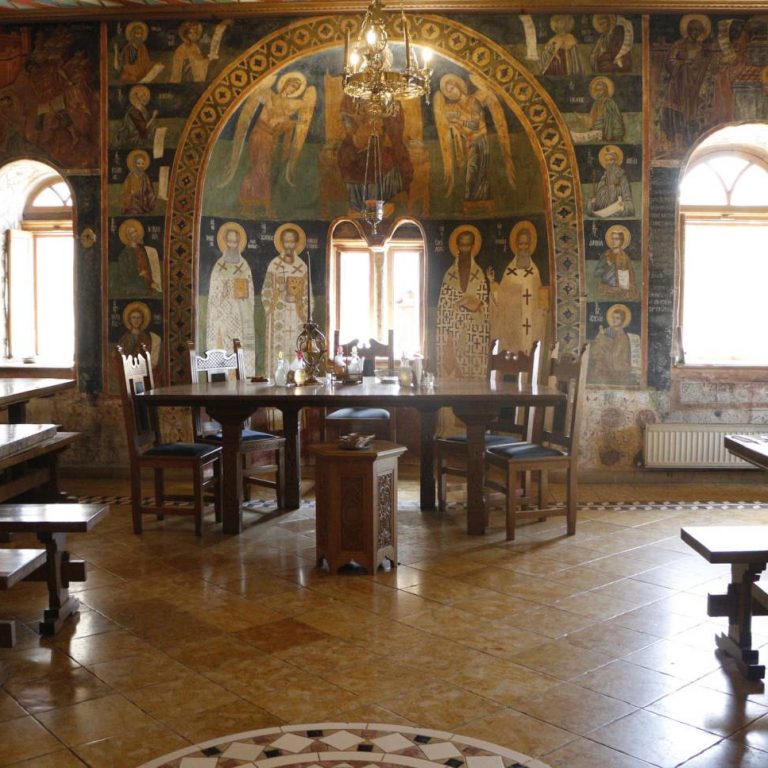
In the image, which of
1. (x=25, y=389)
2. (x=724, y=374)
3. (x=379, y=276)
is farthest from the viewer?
(x=379, y=276)

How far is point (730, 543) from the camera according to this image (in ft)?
11.9

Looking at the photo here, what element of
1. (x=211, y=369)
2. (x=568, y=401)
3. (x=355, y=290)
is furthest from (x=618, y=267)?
(x=211, y=369)

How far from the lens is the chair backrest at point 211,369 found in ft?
21.8

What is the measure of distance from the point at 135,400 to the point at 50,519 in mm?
1943

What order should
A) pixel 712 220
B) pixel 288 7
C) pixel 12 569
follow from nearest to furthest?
pixel 12 569 < pixel 288 7 < pixel 712 220

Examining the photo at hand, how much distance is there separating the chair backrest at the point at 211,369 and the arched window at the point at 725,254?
383 cm

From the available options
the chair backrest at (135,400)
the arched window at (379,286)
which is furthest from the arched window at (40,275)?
the arched window at (379,286)

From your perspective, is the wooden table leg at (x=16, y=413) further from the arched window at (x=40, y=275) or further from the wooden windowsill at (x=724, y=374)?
the wooden windowsill at (x=724, y=374)

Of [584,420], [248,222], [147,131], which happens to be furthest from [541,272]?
[147,131]

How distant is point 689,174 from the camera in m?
8.02

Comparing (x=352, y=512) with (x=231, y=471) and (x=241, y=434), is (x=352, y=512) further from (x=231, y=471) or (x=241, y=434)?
(x=241, y=434)

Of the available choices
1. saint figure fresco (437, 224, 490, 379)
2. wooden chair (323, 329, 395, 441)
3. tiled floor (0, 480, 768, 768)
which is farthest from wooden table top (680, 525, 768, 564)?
saint figure fresco (437, 224, 490, 379)

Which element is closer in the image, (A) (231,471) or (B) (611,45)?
(A) (231,471)

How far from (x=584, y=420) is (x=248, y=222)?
349 centimetres
